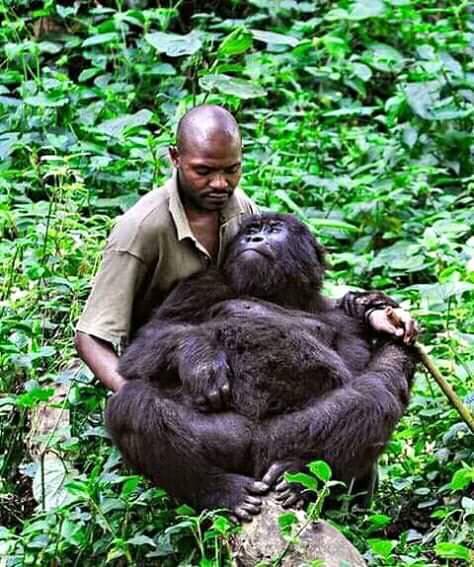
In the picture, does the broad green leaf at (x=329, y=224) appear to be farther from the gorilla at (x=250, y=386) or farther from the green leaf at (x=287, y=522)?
the green leaf at (x=287, y=522)

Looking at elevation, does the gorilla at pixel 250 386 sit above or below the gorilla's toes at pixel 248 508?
above

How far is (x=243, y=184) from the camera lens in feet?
25.7

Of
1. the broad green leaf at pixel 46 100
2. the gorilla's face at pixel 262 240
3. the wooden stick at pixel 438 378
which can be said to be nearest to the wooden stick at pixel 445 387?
the wooden stick at pixel 438 378

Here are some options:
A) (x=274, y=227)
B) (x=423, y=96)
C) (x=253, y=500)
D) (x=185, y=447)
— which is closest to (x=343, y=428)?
(x=253, y=500)

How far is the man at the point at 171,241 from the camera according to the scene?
5.04 meters

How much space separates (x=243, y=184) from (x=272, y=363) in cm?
322

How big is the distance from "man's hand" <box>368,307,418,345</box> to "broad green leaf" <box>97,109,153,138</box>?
303cm

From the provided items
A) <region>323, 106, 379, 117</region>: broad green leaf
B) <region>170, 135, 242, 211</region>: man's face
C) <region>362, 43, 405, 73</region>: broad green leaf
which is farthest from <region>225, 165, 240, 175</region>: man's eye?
<region>362, 43, 405, 73</region>: broad green leaf

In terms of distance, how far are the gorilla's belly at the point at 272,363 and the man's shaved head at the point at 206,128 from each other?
0.69 meters

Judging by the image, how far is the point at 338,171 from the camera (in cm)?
870

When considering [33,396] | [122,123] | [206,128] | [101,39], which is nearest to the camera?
[33,396]

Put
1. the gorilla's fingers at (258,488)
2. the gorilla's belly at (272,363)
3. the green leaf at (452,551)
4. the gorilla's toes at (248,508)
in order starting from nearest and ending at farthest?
the green leaf at (452,551) < the gorilla's toes at (248,508) < the gorilla's fingers at (258,488) < the gorilla's belly at (272,363)

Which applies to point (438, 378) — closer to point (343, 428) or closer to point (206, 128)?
point (343, 428)

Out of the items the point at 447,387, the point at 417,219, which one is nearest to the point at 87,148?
the point at 417,219
